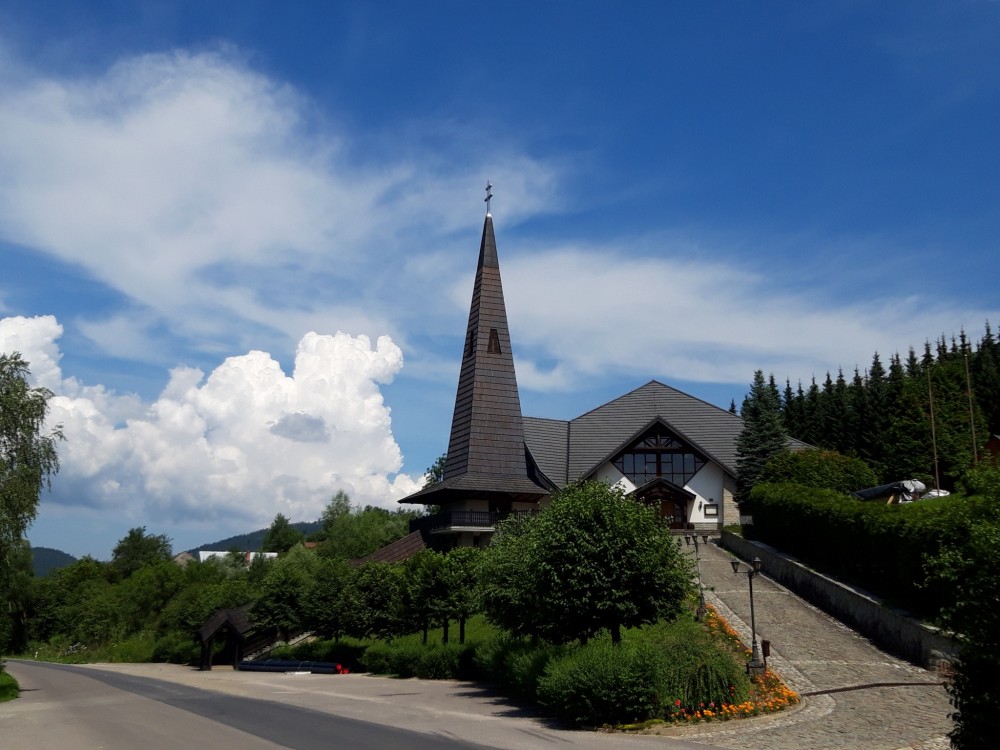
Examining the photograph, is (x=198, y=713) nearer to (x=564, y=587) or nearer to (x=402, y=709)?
(x=402, y=709)

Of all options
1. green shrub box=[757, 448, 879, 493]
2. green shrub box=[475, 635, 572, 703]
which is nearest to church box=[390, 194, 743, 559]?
green shrub box=[757, 448, 879, 493]

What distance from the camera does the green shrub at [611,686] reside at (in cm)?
1574

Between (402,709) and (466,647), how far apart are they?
24.8ft

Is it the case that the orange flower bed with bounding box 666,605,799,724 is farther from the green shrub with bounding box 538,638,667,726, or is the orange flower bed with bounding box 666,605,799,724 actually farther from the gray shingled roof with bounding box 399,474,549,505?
the gray shingled roof with bounding box 399,474,549,505

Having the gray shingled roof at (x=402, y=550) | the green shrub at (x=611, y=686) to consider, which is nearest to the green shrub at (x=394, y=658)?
the green shrub at (x=611, y=686)

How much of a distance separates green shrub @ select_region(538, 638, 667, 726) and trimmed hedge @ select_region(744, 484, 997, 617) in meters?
5.05

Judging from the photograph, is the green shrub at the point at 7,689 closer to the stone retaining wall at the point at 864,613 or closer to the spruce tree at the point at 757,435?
the stone retaining wall at the point at 864,613

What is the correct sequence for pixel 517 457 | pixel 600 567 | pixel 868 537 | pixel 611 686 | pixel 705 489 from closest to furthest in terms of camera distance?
pixel 611 686 → pixel 600 567 → pixel 868 537 → pixel 517 457 → pixel 705 489

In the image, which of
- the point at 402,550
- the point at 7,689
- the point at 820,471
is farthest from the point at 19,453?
the point at 820,471

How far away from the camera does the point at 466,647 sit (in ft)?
88.4

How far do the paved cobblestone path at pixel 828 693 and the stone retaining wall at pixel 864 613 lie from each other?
0.32 m

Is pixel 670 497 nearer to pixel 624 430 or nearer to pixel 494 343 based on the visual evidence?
pixel 624 430

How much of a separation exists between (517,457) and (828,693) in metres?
32.1

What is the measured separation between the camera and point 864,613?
76.5ft
